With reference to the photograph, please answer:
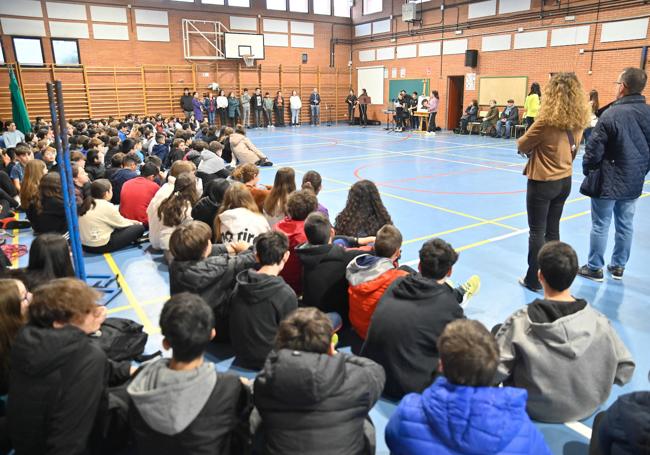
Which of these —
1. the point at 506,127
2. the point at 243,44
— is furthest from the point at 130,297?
the point at 243,44

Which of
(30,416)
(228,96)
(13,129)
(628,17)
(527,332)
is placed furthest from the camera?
(228,96)

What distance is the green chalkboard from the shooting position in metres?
23.1

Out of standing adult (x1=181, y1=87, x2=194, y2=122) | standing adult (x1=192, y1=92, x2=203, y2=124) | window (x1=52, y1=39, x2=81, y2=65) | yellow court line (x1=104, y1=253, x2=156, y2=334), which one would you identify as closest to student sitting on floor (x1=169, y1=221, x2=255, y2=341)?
yellow court line (x1=104, y1=253, x2=156, y2=334)

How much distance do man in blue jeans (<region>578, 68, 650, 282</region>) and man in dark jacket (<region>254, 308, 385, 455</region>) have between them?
3.64 m

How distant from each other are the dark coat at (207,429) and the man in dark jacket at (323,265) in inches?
60.0

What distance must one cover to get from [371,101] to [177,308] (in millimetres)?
25274

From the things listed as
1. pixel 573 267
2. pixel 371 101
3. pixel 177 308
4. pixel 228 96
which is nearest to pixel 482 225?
pixel 573 267

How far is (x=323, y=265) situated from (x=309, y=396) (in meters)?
1.75

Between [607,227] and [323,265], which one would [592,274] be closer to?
[607,227]

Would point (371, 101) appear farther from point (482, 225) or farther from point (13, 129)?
point (482, 225)

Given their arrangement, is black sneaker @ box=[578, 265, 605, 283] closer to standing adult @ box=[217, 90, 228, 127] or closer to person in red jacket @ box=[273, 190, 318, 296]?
person in red jacket @ box=[273, 190, 318, 296]

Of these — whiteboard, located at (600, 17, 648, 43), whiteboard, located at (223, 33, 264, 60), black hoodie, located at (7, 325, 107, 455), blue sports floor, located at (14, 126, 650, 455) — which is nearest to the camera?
black hoodie, located at (7, 325, 107, 455)

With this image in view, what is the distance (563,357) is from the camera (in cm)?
259

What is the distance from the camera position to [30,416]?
6.76 feet
